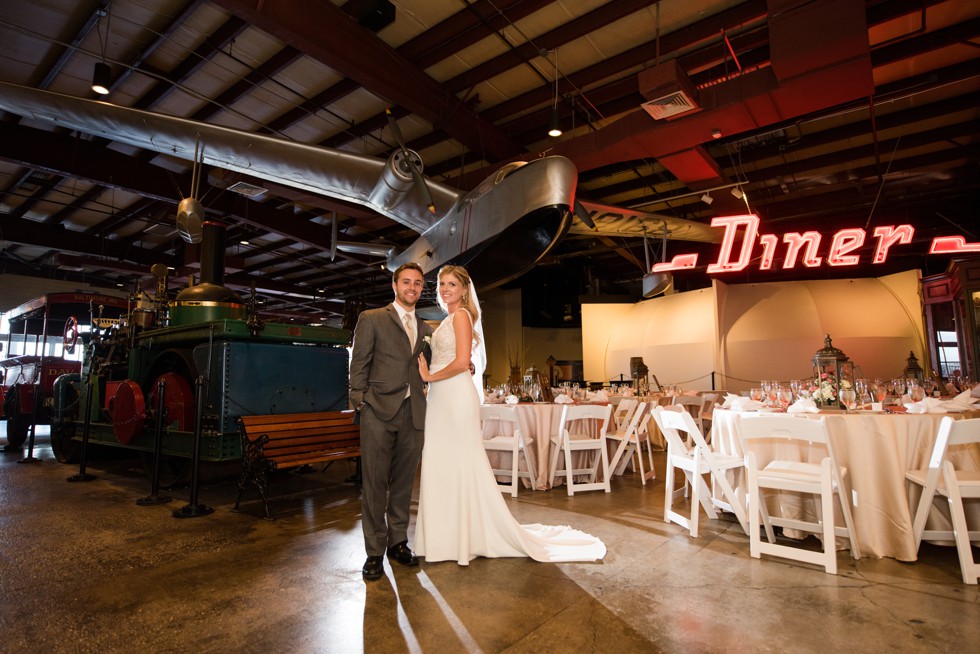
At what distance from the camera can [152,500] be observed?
4516 millimetres

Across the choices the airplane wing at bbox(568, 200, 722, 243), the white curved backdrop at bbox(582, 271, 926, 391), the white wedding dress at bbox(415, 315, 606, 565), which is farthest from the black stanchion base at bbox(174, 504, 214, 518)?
the white curved backdrop at bbox(582, 271, 926, 391)

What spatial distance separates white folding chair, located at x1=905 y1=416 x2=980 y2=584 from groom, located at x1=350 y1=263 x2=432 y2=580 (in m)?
2.91

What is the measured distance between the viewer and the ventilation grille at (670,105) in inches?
203

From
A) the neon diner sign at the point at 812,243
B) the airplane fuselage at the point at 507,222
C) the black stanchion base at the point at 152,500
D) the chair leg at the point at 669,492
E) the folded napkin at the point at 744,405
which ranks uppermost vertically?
the neon diner sign at the point at 812,243

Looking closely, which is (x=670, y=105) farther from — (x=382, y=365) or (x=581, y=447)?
(x=382, y=365)

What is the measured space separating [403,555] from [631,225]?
713 centimetres

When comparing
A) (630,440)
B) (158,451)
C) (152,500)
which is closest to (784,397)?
(630,440)

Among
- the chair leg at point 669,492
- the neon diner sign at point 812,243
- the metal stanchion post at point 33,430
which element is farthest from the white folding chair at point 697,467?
the metal stanchion post at point 33,430

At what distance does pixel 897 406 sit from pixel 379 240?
1224 cm

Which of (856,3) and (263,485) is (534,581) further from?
(856,3)

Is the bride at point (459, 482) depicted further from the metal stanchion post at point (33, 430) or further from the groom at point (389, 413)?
the metal stanchion post at point (33, 430)

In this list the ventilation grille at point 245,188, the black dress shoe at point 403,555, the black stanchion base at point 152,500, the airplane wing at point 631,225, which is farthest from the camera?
the airplane wing at point 631,225

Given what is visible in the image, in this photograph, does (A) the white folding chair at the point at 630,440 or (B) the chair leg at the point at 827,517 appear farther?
(A) the white folding chair at the point at 630,440

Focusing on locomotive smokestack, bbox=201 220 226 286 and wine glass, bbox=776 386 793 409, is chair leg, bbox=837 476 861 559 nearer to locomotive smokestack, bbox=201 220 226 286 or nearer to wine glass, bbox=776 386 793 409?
wine glass, bbox=776 386 793 409
